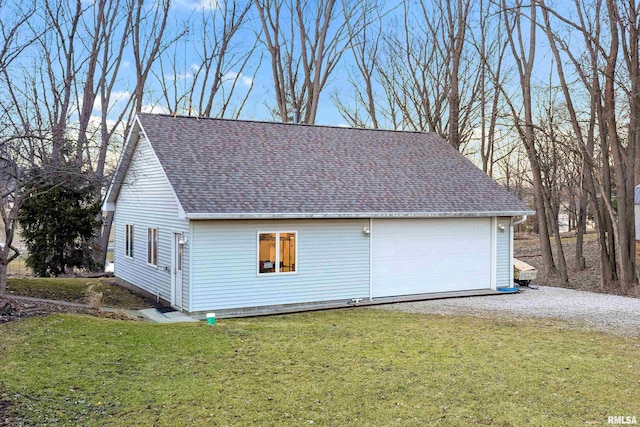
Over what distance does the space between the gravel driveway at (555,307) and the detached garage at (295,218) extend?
0.83 metres

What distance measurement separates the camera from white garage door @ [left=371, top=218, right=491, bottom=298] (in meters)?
13.7

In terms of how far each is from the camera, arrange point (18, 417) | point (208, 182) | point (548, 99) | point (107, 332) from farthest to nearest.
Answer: point (548, 99), point (208, 182), point (107, 332), point (18, 417)

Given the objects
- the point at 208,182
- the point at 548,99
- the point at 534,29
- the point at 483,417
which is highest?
the point at 534,29

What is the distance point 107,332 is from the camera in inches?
370

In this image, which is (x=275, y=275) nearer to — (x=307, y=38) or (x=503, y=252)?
(x=503, y=252)

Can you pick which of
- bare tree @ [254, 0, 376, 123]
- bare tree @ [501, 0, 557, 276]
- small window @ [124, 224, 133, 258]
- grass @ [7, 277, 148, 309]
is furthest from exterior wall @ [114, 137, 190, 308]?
bare tree @ [501, 0, 557, 276]

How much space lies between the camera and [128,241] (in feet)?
53.8

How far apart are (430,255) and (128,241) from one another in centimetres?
865

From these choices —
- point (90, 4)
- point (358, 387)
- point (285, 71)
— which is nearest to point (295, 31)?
point (285, 71)

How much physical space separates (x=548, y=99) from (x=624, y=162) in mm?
5638

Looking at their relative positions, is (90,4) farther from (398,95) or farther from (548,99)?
(548,99)

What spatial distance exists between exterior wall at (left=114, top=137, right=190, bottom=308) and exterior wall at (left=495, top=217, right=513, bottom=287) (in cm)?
834

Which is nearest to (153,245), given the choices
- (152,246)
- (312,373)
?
(152,246)

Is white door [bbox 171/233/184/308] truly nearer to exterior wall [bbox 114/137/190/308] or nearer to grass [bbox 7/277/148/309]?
exterior wall [bbox 114/137/190/308]
